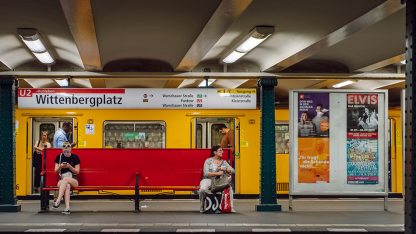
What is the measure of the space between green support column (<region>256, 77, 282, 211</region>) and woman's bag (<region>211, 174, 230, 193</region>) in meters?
1.09

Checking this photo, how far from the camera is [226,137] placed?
17.3m

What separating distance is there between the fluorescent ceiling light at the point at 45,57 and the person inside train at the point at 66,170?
5.59ft

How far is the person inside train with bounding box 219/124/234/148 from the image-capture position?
56.6 feet

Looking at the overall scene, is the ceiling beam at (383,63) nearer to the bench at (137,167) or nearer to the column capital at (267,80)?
the column capital at (267,80)

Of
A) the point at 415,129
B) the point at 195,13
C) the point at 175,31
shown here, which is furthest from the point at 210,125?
the point at 415,129

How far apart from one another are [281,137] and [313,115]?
4656 mm

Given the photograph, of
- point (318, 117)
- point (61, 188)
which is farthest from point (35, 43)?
point (318, 117)

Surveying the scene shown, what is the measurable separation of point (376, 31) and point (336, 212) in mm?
4152

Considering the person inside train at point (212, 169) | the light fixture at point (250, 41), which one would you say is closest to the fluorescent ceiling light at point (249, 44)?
the light fixture at point (250, 41)

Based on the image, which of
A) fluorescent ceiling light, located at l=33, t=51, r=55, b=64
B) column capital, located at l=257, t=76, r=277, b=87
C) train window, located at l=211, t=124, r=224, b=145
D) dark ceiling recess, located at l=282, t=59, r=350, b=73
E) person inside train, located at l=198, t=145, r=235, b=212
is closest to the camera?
fluorescent ceiling light, located at l=33, t=51, r=55, b=64

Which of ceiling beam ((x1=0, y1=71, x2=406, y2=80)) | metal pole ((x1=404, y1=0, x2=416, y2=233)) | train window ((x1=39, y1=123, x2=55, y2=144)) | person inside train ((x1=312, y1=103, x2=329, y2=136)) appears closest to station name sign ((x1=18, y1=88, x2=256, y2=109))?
ceiling beam ((x1=0, y1=71, x2=406, y2=80))

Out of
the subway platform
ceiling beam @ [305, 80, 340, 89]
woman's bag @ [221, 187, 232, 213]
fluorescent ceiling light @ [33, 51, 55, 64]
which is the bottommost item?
the subway platform

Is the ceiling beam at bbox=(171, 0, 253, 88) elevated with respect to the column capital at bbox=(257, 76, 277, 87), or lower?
elevated

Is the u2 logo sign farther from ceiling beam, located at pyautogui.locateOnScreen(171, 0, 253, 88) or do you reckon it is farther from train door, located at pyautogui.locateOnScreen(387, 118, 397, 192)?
train door, located at pyautogui.locateOnScreen(387, 118, 397, 192)
